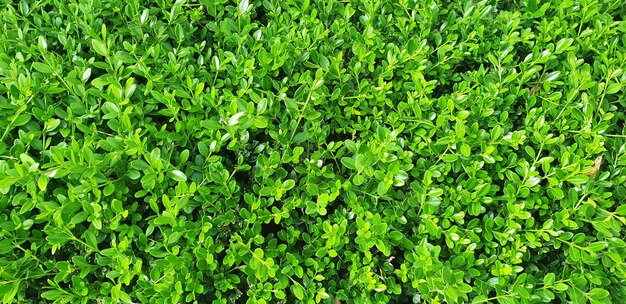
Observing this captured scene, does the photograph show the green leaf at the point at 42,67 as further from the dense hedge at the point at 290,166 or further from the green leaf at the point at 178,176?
the green leaf at the point at 178,176

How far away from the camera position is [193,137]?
5.62 ft

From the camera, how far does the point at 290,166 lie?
6.00 ft

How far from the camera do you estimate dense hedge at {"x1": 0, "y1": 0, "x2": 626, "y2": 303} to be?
1536 millimetres

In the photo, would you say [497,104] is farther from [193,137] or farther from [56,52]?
[56,52]

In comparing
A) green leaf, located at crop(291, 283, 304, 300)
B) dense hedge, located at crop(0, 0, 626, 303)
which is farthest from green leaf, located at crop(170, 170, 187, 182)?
green leaf, located at crop(291, 283, 304, 300)

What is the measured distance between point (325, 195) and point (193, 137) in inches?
19.0

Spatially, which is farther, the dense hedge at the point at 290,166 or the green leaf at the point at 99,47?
the green leaf at the point at 99,47

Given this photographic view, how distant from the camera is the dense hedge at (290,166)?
1536 millimetres

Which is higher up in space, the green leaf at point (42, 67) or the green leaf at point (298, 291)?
the green leaf at point (42, 67)

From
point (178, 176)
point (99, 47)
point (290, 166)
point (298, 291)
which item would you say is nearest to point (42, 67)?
Answer: point (99, 47)

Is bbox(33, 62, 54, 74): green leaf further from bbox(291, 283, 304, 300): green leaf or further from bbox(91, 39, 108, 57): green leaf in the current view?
bbox(291, 283, 304, 300): green leaf

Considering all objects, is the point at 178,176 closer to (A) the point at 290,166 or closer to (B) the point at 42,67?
(A) the point at 290,166

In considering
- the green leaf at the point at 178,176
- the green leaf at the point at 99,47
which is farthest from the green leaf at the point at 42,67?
the green leaf at the point at 178,176

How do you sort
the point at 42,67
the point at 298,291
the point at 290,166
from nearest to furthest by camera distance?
1. the point at 298,291
2. the point at 42,67
3. the point at 290,166
